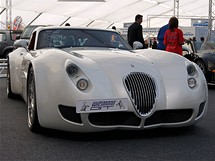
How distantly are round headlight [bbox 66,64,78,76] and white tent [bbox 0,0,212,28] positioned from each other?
23770 mm

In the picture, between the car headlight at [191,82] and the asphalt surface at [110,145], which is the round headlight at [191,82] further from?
the asphalt surface at [110,145]

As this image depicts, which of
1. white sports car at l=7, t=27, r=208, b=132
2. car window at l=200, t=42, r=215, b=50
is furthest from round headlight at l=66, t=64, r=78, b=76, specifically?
car window at l=200, t=42, r=215, b=50

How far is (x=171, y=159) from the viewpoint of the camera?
3.26 metres

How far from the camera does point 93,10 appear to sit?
3262 centimetres

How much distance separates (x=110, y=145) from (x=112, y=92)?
478 millimetres

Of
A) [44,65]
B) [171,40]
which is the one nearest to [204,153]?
[44,65]

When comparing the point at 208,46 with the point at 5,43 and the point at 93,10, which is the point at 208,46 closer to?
A: the point at 5,43

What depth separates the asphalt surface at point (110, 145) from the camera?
3.31 metres

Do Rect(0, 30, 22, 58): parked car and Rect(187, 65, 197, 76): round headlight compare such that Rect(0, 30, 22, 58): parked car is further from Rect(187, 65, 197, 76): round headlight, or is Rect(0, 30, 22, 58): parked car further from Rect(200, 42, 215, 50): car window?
Rect(187, 65, 197, 76): round headlight

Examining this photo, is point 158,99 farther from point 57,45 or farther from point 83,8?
point 83,8

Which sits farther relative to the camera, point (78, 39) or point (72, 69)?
point (78, 39)

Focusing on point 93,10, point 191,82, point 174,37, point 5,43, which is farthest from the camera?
point 93,10

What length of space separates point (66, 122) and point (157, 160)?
985 mm

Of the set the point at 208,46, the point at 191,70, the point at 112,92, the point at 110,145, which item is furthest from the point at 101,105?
the point at 208,46
